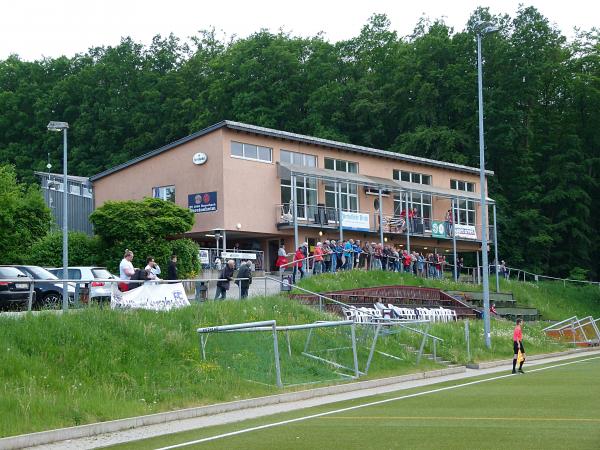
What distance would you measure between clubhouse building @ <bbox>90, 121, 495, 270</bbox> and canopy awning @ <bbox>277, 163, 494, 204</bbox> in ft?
0.28

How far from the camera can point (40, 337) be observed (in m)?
19.7

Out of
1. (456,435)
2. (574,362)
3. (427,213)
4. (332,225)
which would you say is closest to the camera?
(456,435)

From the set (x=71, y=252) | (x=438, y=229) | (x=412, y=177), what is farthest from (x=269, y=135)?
(x=438, y=229)

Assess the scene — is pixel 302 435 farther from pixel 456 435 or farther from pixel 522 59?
pixel 522 59

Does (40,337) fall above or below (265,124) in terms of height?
below

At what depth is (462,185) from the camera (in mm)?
67812

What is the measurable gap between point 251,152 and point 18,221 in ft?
42.4

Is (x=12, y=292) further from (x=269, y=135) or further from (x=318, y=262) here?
(x=269, y=135)

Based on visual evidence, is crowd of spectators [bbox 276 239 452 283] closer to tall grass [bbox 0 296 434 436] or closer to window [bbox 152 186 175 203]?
window [bbox 152 186 175 203]

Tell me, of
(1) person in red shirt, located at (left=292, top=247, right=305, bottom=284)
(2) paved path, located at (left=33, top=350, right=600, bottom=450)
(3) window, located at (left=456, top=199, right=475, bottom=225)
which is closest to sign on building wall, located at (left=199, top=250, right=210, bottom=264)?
(1) person in red shirt, located at (left=292, top=247, right=305, bottom=284)

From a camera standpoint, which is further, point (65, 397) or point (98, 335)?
point (98, 335)

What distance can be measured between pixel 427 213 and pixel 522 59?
20.8 metres

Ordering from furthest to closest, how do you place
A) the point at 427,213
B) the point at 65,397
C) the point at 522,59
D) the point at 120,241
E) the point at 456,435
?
the point at 522,59
the point at 427,213
the point at 120,241
the point at 65,397
the point at 456,435

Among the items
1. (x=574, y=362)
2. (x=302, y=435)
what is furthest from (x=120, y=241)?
(x=302, y=435)
